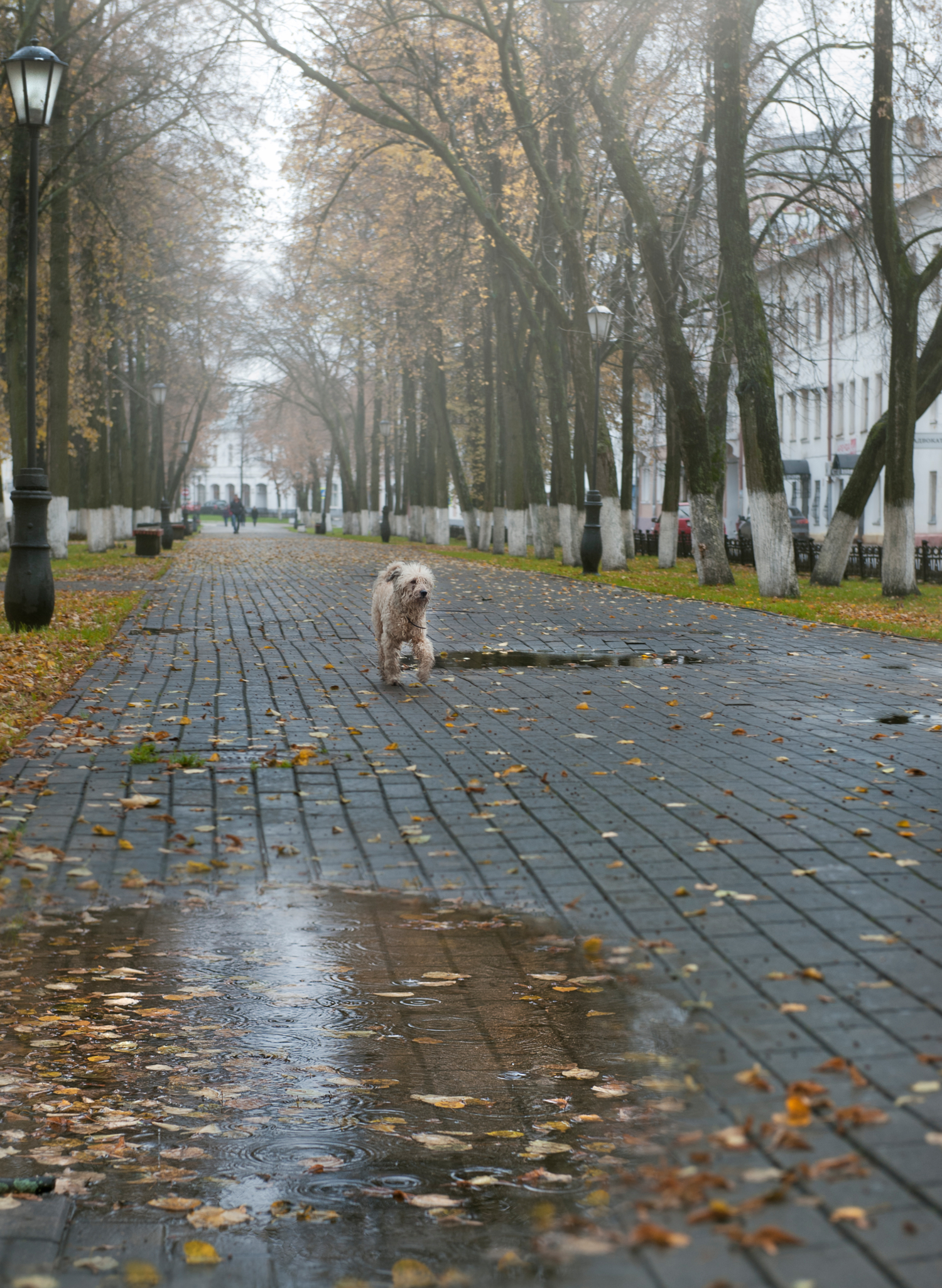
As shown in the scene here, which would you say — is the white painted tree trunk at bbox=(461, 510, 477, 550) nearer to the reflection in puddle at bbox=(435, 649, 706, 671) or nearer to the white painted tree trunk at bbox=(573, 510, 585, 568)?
the white painted tree trunk at bbox=(573, 510, 585, 568)

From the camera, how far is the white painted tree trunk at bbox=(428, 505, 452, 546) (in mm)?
45094

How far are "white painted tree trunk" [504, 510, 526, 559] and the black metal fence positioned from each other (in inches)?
198

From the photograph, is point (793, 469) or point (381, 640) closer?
point (381, 640)

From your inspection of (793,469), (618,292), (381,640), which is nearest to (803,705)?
(381,640)

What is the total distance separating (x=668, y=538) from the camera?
3219cm

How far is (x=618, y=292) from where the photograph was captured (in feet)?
109

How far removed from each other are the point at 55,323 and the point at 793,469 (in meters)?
40.5

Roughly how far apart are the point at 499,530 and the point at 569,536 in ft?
31.4

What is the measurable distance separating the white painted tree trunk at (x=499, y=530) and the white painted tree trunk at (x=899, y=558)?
59.1ft

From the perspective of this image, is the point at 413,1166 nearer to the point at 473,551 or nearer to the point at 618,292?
the point at 618,292

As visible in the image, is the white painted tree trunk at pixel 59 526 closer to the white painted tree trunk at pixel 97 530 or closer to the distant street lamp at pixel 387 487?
the white painted tree trunk at pixel 97 530

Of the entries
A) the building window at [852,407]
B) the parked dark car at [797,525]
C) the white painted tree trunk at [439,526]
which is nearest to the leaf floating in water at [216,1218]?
the parked dark car at [797,525]

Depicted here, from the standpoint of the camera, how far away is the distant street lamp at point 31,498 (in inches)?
590

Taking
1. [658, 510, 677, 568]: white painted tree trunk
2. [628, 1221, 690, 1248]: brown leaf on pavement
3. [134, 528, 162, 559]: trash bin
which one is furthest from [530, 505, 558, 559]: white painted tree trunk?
[628, 1221, 690, 1248]: brown leaf on pavement
